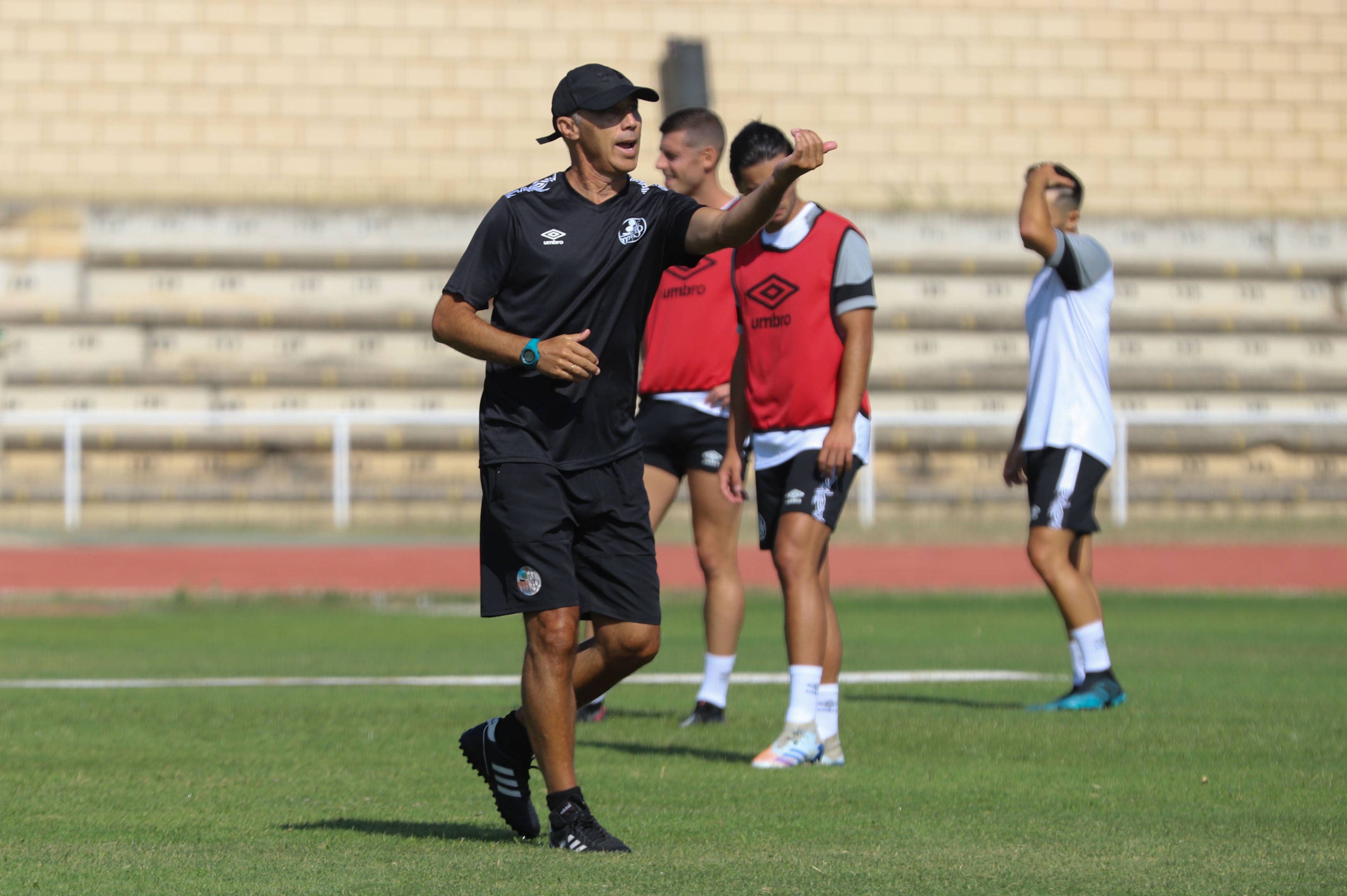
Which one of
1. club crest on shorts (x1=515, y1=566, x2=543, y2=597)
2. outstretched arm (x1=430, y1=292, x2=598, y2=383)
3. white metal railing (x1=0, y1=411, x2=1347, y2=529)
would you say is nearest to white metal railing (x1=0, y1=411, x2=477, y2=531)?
white metal railing (x1=0, y1=411, x2=1347, y2=529)

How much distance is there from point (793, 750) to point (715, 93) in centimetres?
1834

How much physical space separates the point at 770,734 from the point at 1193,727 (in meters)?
1.64

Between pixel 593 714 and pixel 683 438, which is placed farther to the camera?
pixel 683 438

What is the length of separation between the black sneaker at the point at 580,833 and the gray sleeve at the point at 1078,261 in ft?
13.0

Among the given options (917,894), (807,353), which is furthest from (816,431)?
(917,894)

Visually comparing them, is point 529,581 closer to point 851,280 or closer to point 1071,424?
point 851,280

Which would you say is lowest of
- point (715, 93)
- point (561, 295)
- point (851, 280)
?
point (561, 295)

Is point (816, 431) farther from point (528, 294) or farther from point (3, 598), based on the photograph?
point (3, 598)

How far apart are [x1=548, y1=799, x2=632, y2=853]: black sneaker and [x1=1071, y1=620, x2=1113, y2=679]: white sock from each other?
3.61 meters

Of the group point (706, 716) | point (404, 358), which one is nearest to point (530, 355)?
point (706, 716)

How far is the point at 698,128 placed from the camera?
762cm

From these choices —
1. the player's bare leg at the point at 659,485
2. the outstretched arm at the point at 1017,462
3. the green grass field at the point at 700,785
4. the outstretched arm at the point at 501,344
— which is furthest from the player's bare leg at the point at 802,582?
the outstretched arm at the point at 1017,462

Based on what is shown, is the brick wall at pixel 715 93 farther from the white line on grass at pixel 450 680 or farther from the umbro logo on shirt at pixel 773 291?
the umbro logo on shirt at pixel 773 291

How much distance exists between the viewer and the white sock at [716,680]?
7.51 m
